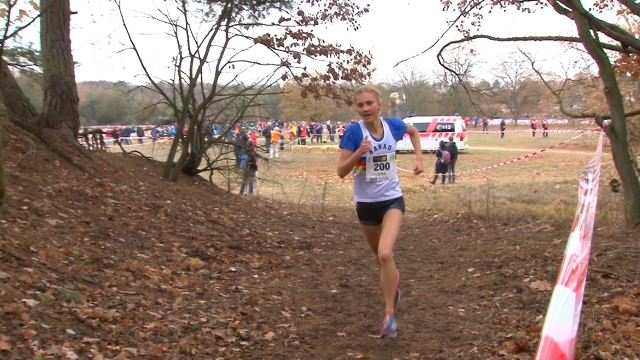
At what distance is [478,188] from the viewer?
1927 cm

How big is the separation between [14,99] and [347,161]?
275 inches

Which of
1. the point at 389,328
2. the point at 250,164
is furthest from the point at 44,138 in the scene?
the point at 389,328

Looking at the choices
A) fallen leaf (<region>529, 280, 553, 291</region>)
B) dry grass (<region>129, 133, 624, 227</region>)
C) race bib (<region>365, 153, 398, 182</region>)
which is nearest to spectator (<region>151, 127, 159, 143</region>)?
dry grass (<region>129, 133, 624, 227</region>)

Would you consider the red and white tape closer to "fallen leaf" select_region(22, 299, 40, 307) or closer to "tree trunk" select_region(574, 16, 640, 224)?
"fallen leaf" select_region(22, 299, 40, 307)

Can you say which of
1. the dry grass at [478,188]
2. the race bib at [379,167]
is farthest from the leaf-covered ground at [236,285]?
the dry grass at [478,188]

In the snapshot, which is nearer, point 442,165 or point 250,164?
point 250,164

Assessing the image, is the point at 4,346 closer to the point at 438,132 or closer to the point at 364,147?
the point at 364,147

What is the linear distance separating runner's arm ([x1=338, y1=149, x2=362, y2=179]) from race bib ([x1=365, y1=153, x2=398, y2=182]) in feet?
0.67

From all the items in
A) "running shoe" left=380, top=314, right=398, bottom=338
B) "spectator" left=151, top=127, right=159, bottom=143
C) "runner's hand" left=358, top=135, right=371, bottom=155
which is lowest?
"running shoe" left=380, top=314, right=398, bottom=338

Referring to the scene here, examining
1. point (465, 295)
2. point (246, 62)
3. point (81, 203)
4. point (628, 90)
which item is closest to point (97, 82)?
point (246, 62)

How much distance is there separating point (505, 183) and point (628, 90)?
6.16m

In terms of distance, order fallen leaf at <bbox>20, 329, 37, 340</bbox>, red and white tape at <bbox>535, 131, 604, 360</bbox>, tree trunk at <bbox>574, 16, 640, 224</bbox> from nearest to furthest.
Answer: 1. red and white tape at <bbox>535, 131, 604, 360</bbox>
2. fallen leaf at <bbox>20, 329, 37, 340</bbox>
3. tree trunk at <bbox>574, 16, 640, 224</bbox>

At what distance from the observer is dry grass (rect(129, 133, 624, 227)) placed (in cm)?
1188

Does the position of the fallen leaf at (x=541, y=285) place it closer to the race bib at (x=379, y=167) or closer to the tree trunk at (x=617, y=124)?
the race bib at (x=379, y=167)
